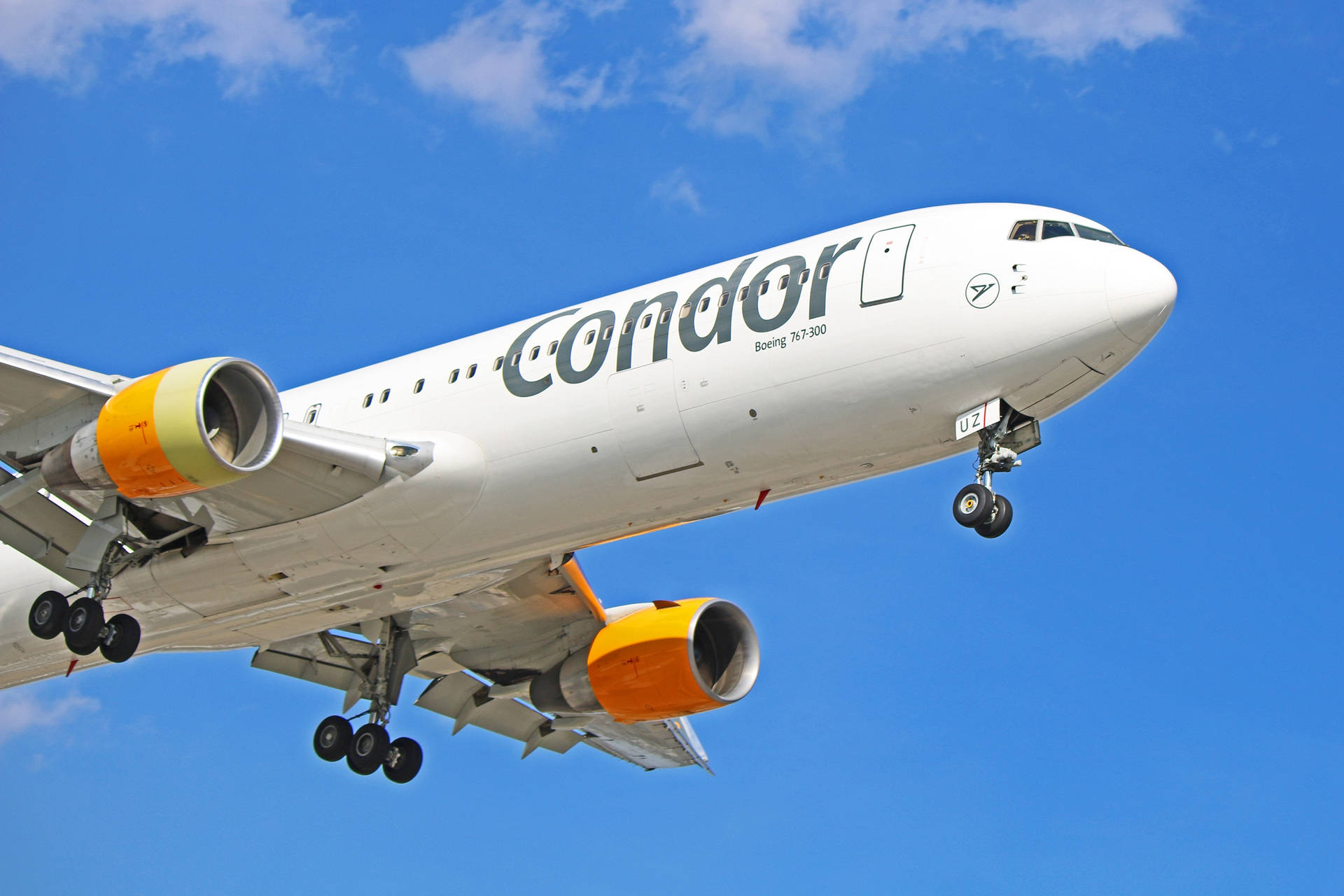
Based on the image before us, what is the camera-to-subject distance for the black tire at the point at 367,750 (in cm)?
2469

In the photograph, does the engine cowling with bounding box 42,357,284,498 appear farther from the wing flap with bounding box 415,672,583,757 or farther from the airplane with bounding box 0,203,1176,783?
the wing flap with bounding box 415,672,583,757

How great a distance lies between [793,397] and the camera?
18453mm

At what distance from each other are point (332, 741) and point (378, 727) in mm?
749

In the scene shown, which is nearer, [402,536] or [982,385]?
[982,385]

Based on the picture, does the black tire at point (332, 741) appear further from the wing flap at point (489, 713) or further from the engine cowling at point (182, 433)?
the engine cowling at point (182, 433)

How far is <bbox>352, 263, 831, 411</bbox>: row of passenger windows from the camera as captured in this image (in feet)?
62.6

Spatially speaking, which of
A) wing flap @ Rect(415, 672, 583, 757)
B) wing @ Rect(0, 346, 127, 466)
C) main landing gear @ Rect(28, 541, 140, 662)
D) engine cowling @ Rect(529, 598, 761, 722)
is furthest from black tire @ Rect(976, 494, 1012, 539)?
main landing gear @ Rect(28, 541, 140, 662)

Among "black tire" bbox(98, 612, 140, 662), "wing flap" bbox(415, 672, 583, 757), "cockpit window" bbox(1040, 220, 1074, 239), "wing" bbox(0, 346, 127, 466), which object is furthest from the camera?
"wing flap" bbox(415, 672, 583, 757)

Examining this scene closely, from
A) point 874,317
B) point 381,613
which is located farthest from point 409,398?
point 874,317

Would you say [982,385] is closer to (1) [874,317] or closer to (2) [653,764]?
(1) [874,317]

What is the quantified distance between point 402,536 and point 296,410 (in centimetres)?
362

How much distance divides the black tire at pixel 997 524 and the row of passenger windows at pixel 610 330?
3.50m

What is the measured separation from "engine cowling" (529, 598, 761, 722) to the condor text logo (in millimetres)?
5884

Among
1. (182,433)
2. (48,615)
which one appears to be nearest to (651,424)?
(182,433)
